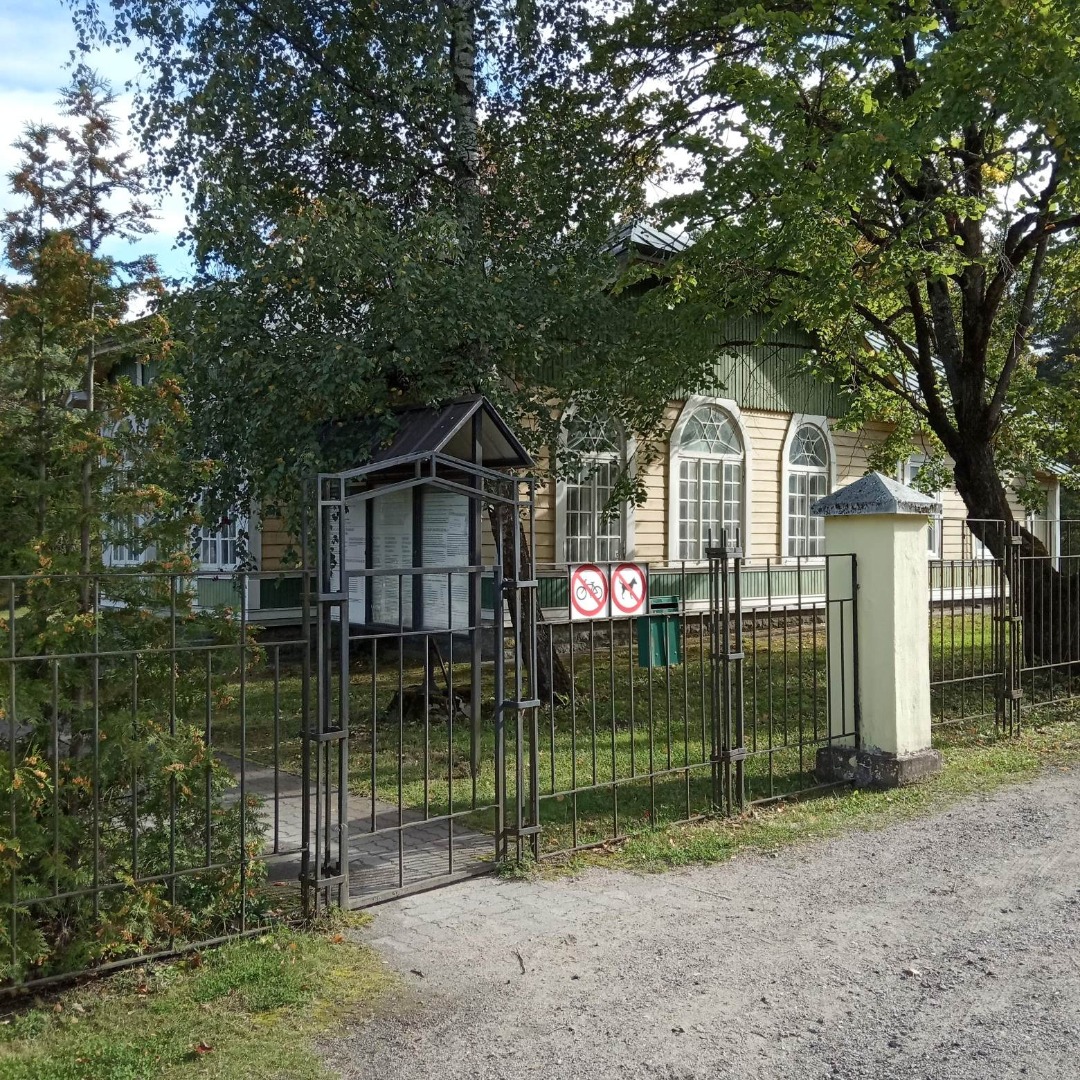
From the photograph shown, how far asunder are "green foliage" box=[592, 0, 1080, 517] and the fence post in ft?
10.7

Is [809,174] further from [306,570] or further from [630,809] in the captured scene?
[306,570]

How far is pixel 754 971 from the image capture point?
435 centimetres

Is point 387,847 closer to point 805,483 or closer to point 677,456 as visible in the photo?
point 677,456

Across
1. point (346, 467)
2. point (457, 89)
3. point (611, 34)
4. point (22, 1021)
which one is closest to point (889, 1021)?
point (22, 1021)

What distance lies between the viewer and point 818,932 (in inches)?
189

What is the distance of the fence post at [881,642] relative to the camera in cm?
739

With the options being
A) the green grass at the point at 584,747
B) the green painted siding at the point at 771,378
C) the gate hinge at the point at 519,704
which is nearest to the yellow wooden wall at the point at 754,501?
the green painted siding at the point at 771,378

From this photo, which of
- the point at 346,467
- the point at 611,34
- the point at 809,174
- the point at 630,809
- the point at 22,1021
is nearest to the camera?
the point at 22,1021

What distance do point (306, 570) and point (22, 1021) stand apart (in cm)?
207

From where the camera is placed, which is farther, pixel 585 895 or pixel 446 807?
pixel 446 807

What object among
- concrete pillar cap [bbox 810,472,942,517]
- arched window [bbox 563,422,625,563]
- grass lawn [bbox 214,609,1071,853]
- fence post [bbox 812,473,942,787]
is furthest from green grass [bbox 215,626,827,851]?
arched window [bbox 563,422,625,563]

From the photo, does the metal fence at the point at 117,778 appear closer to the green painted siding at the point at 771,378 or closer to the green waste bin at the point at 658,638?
the green waste bin at the point at 658,638

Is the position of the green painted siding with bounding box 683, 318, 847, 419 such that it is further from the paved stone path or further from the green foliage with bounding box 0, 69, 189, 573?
the green foliage with bounding box 0, 69, 189, 573

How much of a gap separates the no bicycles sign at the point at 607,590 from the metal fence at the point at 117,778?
1.76 m
